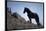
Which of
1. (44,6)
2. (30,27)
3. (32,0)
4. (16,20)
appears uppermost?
(32,0)

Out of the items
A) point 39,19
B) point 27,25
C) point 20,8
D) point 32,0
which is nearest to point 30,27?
point 27,25

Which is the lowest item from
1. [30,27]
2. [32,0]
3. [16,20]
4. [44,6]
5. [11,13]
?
[30,27]

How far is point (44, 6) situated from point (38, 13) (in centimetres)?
19

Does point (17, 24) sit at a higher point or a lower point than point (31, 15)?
lower

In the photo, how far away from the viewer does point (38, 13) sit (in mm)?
1831

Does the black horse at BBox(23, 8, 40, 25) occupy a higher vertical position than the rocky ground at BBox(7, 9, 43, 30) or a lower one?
higher

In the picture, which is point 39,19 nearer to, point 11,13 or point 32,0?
point 32,0

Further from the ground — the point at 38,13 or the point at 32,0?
the point at 32,0

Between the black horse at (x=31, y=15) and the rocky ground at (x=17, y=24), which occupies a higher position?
the black horse at (x=31, y=15)
